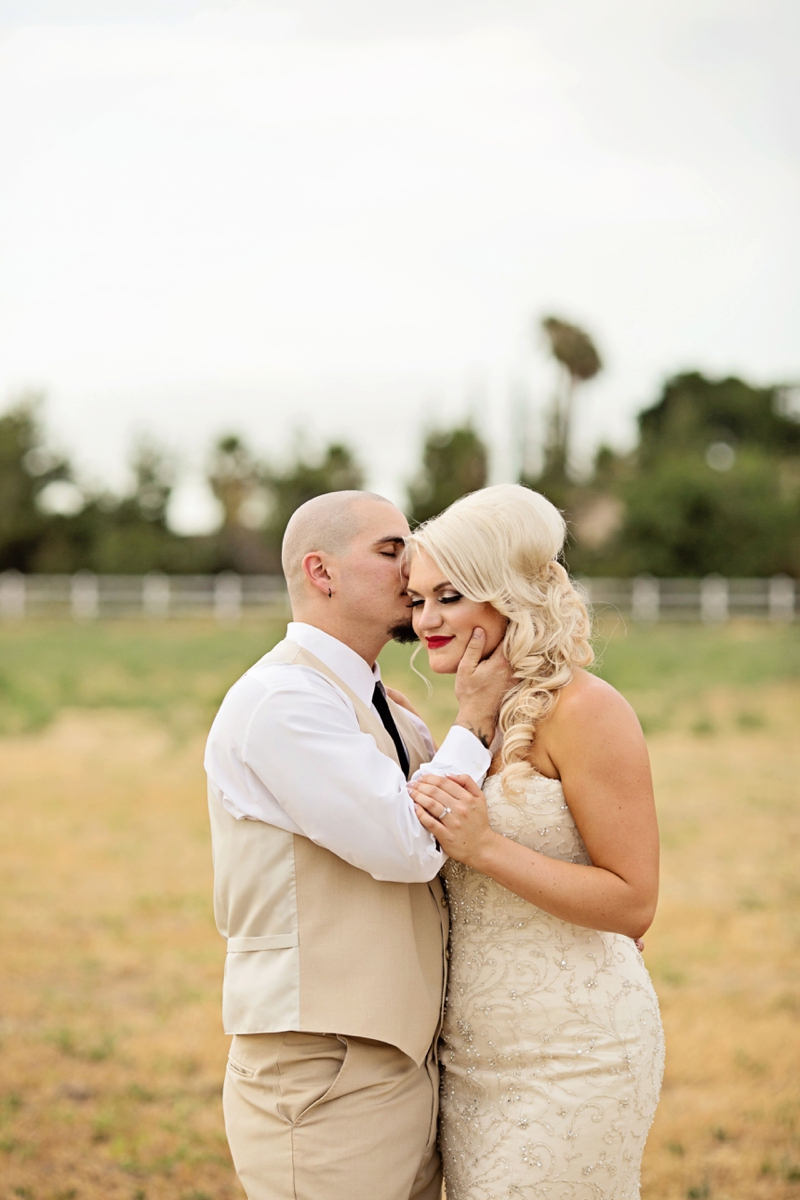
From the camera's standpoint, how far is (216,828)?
2766 millimetres

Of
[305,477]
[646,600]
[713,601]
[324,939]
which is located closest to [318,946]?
[324,939]

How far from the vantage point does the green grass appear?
1839 cm

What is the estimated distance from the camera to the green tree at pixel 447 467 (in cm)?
4194

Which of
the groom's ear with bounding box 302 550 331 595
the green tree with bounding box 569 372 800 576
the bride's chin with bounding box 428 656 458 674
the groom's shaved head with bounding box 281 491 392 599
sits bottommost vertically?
the green tree with bounding box 569 372 800 576

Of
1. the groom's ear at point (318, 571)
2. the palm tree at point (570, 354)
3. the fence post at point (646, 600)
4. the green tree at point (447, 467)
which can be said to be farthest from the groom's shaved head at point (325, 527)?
the palm tree at point (570, 354)

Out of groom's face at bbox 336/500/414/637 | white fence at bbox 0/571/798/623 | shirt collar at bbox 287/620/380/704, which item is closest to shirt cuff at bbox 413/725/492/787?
shirt collar at bbox 287/620/380/704

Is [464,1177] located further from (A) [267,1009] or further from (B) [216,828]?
(B) [216,828]

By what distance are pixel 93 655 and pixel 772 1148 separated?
71.0ft

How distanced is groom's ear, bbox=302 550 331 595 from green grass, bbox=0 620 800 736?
13.0 metres

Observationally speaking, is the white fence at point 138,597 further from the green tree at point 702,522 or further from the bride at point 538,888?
the bride at point 538,888

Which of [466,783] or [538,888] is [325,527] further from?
[538,888]

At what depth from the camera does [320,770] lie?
2514mm

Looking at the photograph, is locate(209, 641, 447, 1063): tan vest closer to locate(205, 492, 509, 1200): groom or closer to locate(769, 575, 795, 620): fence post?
locate(205, 492, 509, 1200): groom

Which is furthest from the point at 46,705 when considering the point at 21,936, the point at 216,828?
the point at 216,828
